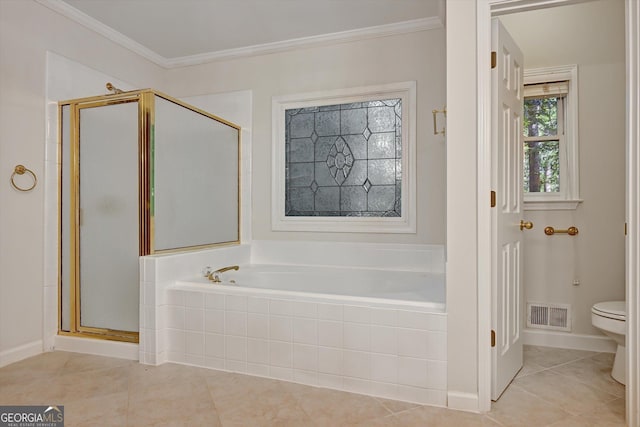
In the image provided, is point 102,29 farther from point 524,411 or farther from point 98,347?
point 524,411

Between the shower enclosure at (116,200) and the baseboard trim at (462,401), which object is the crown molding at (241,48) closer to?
the shower enclosure at (116,200)

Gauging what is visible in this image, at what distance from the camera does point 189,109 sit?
3.07 meters

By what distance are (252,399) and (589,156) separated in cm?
263

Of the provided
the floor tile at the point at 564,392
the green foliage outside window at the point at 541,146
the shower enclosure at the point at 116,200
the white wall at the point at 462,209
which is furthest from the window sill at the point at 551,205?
the shower enclosure at the point at 116,200

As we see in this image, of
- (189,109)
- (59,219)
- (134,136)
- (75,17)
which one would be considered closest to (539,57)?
(189,109)

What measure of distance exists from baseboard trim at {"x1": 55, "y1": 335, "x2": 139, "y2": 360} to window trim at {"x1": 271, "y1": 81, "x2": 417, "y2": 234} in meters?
1.48

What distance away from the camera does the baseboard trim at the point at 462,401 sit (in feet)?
6.34

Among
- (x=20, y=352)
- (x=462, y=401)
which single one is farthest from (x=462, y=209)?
(x=20, y=352)

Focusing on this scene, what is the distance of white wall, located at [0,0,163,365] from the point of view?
255 centimetres

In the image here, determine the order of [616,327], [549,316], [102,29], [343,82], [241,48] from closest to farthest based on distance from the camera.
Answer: [616,327] < [549,316] < [102,29] < [343,82] < [241,48]

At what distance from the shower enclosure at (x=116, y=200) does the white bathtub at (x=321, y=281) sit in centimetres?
43

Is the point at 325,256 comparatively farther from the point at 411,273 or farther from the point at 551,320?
the point at 551,320

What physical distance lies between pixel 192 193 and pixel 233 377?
137cm

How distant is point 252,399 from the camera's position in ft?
6.76
